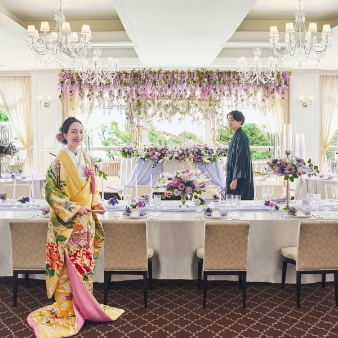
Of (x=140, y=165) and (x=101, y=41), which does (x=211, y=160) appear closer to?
(x=140, y=165)

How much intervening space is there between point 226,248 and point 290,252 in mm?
674

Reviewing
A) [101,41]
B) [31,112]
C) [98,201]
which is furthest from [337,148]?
[98,201]

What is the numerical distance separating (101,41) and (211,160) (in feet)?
9.48

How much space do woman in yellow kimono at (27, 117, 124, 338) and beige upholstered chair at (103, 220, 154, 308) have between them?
0.24m

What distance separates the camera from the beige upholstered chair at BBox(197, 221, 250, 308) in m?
3.83

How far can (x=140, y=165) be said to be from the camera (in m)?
8.77

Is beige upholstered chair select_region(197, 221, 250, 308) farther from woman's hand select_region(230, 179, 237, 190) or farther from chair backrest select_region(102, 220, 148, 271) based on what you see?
woman's hand select_region(230, 179, 237, 190)

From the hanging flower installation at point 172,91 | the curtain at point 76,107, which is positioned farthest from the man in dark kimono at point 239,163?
the curtain at point 76,107

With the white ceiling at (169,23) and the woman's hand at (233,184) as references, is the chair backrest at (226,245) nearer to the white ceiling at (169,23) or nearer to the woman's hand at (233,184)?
the woman's hand at (233,184)

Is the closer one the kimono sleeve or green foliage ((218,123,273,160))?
the kimono sleeve

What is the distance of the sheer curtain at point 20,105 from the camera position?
464 inches

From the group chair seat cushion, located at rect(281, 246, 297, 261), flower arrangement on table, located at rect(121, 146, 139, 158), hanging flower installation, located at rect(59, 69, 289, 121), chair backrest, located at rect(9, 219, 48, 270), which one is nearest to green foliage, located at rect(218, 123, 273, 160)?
hanging flower installation, located at rect(59, 69, 289, 121)

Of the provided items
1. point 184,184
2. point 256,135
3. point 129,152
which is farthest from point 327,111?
point 184,184

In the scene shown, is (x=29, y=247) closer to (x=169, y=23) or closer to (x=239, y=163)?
(x=239, y=163)
